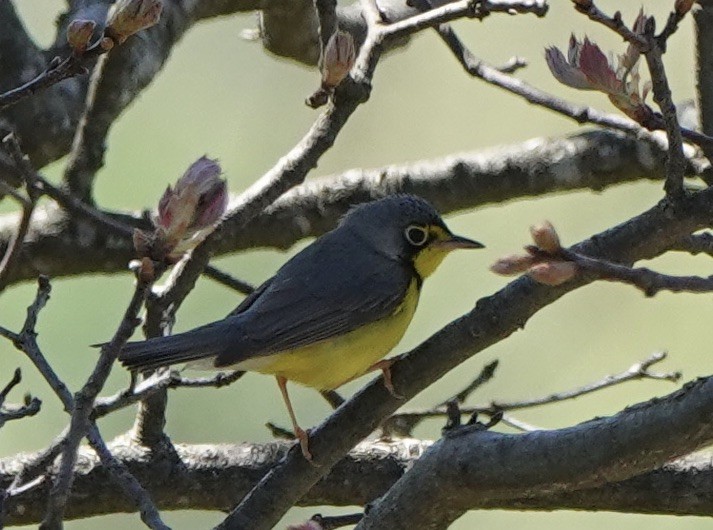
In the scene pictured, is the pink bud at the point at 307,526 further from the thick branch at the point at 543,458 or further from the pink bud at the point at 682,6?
the pink bud at the point at 682,6

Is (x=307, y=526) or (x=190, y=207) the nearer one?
(x=190, y=207)

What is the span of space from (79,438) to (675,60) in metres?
4.53

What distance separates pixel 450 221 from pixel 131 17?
4763 millimetres

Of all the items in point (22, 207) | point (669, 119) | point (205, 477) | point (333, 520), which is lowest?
point (205, 477)

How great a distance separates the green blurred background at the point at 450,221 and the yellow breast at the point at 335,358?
187 cm

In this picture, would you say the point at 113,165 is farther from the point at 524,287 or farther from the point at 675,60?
the point at 524,287

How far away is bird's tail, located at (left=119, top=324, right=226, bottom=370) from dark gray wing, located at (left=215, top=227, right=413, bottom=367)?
44 millimetres

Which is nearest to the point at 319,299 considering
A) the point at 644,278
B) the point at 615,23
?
the point at 615,23

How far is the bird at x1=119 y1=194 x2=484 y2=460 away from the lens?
142 inches

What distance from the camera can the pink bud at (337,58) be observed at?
275cm

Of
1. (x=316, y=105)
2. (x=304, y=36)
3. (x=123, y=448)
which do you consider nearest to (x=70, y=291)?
(x=304, y=36)

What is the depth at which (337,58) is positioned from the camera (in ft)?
9.10

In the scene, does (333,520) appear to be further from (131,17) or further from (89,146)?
(89,146)

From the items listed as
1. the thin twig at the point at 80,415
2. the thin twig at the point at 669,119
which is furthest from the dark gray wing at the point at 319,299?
the thin twig at the point at 669,119
